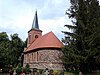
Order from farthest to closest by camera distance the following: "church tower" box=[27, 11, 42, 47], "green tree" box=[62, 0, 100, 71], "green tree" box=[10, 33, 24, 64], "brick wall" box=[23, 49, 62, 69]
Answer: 1. "green tree" box=[10, 33, 24, 64]
2. "church tower" box=[27, 11, 42, 47]
3. "brick wall" box=[23, 49, 62, 69]
4. "green tree" box=[62, 0, 100, 71]

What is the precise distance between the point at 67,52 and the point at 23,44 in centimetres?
4191

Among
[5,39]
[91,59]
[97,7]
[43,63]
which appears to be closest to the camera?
[91,59]

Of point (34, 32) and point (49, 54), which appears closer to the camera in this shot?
point (49, 54)

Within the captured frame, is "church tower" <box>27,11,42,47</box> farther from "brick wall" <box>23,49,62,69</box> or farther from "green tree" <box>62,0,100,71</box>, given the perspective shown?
"green tree" <box>62,0,100,71</box>

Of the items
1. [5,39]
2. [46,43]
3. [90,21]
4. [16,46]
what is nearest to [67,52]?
[90,21]

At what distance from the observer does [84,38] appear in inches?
1280

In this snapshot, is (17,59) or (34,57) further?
(17,59)

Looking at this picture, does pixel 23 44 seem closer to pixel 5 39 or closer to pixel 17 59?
pixel 17 59

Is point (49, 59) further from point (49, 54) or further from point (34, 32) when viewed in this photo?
point (34, 32)

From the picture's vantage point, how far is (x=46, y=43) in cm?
4531

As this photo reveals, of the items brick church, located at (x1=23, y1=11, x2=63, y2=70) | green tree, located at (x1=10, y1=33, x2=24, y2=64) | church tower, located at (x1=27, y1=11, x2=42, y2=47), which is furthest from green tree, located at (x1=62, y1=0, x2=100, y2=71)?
green tree, located at (x1=10, y1=33, x2=24, y2=64)

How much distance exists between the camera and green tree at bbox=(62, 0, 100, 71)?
31.7 meters

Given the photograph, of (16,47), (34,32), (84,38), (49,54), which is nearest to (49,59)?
(49,54)

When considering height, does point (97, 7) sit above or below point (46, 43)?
above
